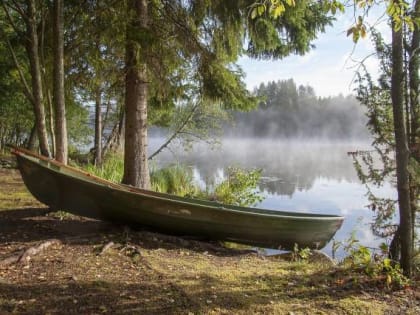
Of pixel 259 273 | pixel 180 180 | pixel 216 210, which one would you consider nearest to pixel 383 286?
pixel 259 273

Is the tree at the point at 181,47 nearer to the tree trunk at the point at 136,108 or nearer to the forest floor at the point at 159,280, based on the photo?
the tree trunk at the point at 136,108

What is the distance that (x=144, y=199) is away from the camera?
352 cm

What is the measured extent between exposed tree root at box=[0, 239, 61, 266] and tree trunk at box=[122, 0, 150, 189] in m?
1.83

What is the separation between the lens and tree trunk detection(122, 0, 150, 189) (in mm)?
4664

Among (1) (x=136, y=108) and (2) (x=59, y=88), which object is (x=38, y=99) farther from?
(1) (x=136, y=108)

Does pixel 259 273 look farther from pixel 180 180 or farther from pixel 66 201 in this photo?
pixel 180 180

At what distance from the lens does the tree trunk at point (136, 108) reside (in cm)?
466

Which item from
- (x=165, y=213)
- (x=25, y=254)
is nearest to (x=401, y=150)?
(x=165, y=213)

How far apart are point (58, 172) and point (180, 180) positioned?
4.98 meters

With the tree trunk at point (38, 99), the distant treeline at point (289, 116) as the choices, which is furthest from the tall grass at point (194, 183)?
the distant treeline at point (289, 116)

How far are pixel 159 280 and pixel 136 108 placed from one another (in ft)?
8.72

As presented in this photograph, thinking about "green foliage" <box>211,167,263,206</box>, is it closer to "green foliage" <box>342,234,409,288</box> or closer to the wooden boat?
the wooden boat

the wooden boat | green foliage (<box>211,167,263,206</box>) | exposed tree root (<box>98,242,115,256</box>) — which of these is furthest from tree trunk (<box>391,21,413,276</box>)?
green foliage (<box>211,167,263,206</box>)

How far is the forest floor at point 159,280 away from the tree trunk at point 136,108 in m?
1.22
